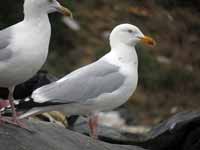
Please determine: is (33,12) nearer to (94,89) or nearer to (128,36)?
(94,89)

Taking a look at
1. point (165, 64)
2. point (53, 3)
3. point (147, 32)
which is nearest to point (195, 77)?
point (165, 64)

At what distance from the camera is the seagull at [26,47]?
495 centimetres

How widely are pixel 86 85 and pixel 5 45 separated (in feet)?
3.38

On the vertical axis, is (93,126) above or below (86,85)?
below

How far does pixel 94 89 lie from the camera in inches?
237

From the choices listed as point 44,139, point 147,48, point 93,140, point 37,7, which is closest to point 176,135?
point 93,140

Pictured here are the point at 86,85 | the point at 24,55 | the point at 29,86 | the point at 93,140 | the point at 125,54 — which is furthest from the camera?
the point at 29,86

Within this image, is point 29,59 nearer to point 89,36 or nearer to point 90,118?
point 90,118

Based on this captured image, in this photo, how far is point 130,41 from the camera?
628 cm

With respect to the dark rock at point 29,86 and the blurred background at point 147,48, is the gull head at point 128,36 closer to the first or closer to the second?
the dark rock at point 29,86

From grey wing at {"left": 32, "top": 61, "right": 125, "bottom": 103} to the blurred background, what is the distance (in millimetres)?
3155

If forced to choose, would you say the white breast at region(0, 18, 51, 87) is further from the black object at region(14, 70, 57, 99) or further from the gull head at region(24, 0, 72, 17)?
the black object at region(14, 70, 57, 99)

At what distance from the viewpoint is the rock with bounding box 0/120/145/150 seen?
4.89 metres

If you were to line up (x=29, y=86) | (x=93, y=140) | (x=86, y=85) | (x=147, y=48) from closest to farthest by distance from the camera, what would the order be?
1. (x=93, y=140)
2. (x=86, y=85)
3. (x=29, y=86)
4. (x=147, y=48)
